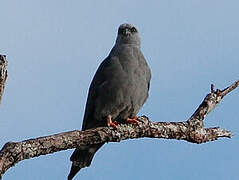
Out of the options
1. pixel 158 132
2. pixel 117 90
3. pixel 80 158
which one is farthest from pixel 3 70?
pixel 117 90

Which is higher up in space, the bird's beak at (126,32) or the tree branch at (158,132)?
the bird's beak at (126,32)

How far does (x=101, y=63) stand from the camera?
924 centimetres

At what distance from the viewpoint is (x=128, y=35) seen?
10055 mm

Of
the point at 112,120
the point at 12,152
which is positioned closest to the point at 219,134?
the point at 112,120

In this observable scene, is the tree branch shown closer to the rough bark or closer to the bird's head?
the rough bark

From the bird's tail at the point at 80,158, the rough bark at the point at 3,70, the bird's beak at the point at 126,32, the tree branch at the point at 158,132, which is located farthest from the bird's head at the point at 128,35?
the rough bark at the point at 3,70

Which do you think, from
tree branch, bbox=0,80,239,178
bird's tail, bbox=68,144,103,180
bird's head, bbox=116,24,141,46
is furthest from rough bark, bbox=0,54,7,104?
bird's head, bbox=116,24,141,46

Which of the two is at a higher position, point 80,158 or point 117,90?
point 117,90

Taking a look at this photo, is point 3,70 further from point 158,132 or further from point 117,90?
point 117,90

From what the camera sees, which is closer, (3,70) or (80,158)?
(3,70)

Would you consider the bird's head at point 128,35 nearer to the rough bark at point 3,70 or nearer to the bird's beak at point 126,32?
the bird's beak at point 126,32

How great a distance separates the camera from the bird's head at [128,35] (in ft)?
32.5

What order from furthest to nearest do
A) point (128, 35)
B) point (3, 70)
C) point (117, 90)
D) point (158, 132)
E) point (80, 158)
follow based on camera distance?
point (128, 35) < point (117, 90) < point (80, 158) < point (158, 132) < point (3, 70)

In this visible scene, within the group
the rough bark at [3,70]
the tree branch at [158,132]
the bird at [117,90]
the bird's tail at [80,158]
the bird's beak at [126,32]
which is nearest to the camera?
the rough bark at [3,70]
